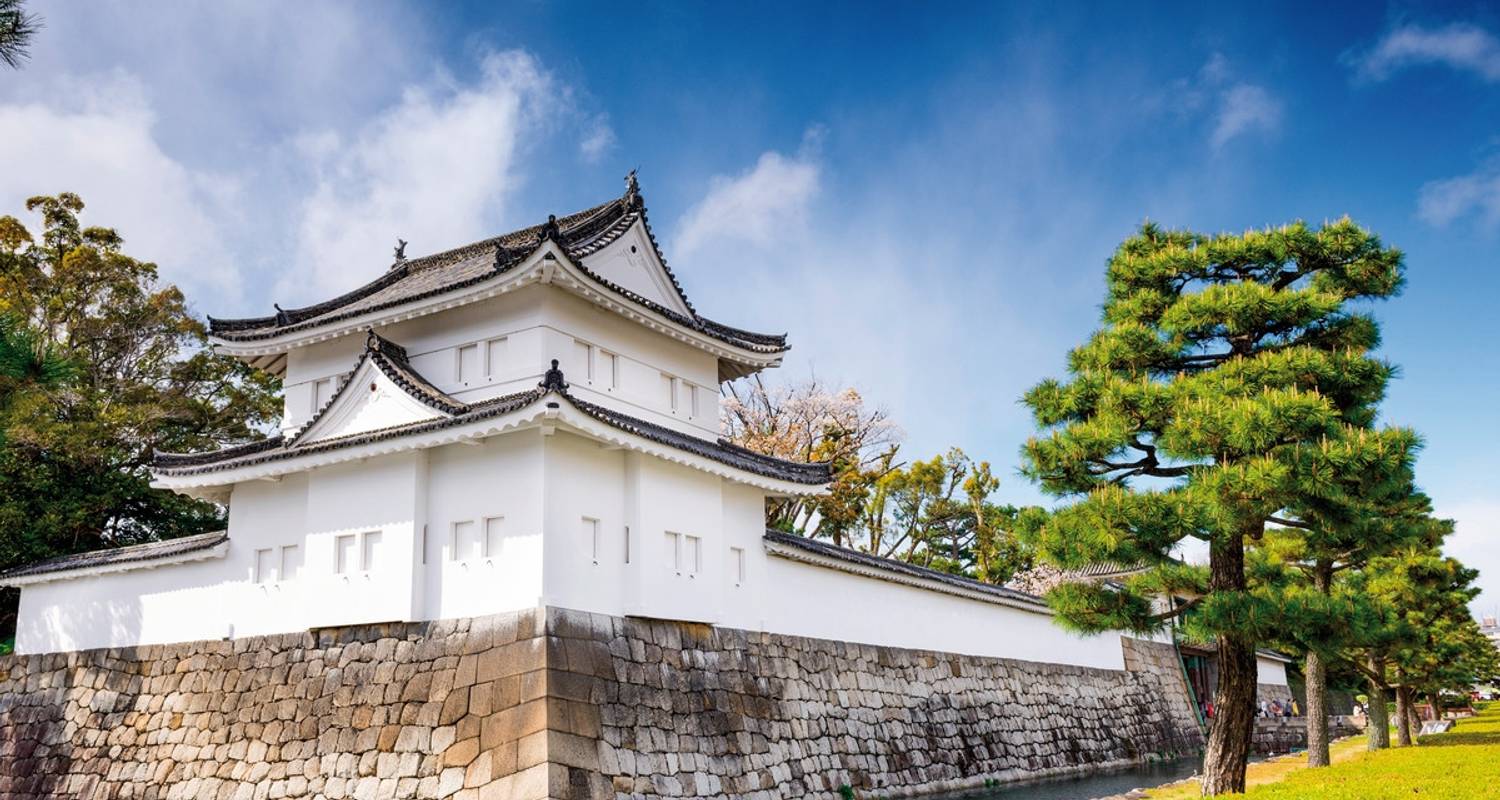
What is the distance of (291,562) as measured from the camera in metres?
13.3

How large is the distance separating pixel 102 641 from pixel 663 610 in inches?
358

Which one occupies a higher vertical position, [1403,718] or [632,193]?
[632,193]

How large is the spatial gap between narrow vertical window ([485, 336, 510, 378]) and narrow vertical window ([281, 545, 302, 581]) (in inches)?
132

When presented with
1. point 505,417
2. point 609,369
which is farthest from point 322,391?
point 505,417

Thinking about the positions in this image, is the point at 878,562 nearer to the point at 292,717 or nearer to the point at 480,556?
the point at 480,556

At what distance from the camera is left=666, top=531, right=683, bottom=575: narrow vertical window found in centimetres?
1266

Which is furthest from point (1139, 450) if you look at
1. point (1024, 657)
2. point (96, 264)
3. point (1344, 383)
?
point (96, 264)

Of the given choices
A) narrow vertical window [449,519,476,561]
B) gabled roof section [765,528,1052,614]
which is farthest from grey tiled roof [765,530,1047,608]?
narrow vertical window [449,519,476,561]

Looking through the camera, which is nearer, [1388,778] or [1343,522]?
[1343,522]

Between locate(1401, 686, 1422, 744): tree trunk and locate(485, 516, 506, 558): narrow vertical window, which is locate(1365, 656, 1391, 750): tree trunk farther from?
locate(485, 516, 506, 558): narrow vertical window

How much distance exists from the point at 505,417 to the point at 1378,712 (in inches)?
748

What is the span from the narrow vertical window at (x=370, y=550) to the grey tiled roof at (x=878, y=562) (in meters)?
5.13

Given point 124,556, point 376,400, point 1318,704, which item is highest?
point 376,400

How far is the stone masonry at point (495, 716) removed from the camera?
35.5ft
